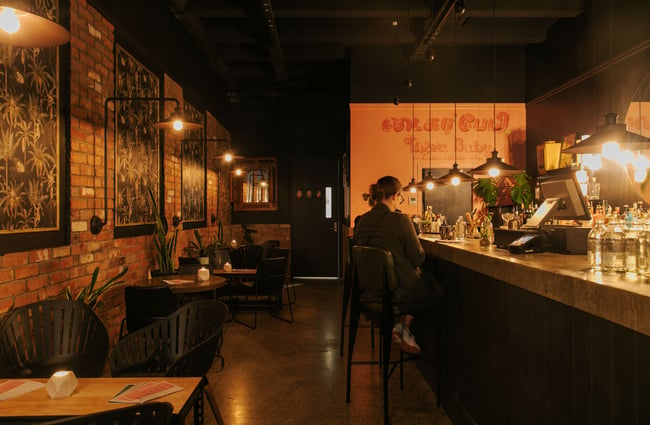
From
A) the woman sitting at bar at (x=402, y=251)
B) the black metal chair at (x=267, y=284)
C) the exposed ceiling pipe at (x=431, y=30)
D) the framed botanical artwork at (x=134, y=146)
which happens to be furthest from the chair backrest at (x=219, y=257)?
the exposed ceiling pipe at (x=431, y=30)

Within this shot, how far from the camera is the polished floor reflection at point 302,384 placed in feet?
10.5

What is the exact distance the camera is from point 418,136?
788 cm

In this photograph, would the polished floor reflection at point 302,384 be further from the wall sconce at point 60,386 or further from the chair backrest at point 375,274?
the wall sconce at point 60,386

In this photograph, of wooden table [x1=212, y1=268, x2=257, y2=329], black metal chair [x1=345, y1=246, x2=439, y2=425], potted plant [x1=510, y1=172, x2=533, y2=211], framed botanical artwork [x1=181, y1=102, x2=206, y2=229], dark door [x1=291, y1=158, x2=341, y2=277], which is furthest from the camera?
dark door [x1=291, y1=158, x2=341, y2=277]

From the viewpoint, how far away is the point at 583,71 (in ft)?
20.3

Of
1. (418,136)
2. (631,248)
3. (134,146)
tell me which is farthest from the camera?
(418,136)

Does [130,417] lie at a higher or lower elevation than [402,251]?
lower

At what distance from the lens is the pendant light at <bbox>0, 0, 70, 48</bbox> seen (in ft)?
5.36

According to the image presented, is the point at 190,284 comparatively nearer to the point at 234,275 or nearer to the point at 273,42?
the point at 234,275

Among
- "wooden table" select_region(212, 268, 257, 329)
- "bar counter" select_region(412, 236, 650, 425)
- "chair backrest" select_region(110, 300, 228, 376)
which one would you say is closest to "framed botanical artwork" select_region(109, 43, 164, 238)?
"wooden table" select_region(212, 268, 257, 329)

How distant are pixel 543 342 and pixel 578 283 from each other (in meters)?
0.54

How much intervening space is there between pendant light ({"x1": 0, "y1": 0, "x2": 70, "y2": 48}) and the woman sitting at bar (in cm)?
235

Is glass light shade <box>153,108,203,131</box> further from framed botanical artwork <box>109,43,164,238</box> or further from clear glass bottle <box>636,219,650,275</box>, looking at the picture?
clear glass bottle <box>636,219,650,275</box>

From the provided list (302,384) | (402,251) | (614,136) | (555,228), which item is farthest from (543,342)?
(302,384)
